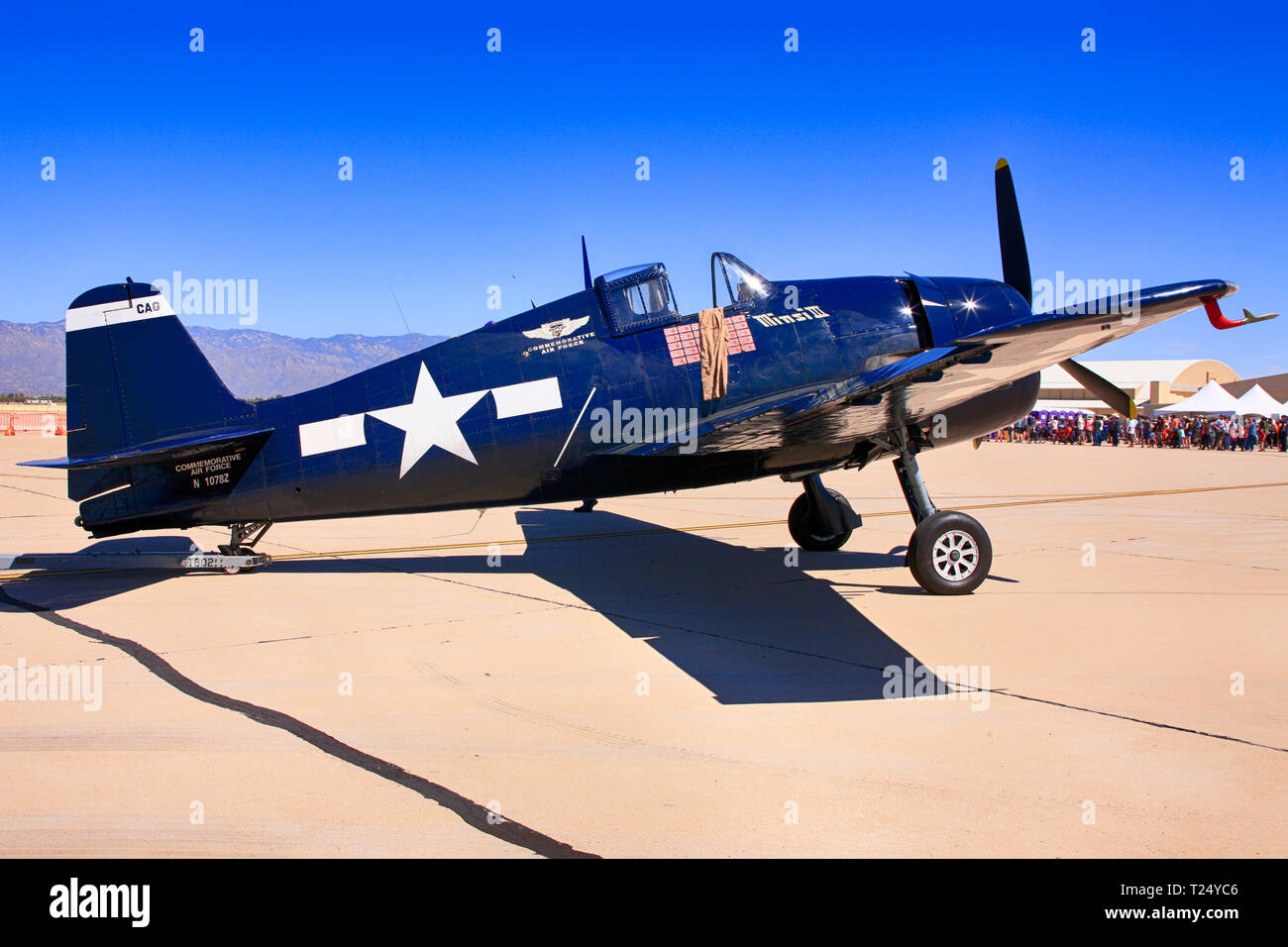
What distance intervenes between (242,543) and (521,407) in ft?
11.8

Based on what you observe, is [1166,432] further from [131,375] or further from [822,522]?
[131,375]

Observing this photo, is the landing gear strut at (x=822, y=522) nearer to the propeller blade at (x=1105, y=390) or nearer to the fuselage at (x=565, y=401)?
the fuselage at (x=565, y=401)

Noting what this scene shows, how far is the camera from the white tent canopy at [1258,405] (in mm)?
44031

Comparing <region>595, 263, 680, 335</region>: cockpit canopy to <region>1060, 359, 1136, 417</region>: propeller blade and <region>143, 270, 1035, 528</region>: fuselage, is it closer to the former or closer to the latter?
<region>143, 270, 1035, 528</region>: fuselage

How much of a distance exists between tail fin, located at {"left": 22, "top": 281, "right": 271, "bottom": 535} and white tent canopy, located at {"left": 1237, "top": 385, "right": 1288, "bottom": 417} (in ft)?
159

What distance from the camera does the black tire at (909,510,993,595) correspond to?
8.47 meters

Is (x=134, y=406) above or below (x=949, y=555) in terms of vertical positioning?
above

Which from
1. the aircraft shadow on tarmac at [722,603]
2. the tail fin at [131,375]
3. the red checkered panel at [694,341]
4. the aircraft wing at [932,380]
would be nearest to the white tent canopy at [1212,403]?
the aircraft shadow on tarmac at [722,603]

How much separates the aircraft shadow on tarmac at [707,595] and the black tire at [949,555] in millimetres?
443

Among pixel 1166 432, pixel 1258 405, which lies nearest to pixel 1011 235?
pixel 1258 405

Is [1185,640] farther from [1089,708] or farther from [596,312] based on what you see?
[596,312]

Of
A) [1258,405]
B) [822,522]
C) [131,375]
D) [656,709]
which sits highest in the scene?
[1258,405]

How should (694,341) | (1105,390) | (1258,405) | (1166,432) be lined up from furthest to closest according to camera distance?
1. (1166,432)
2. (1258,405)
3. (1105,390)
4. (694,341)

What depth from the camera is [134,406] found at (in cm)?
915
